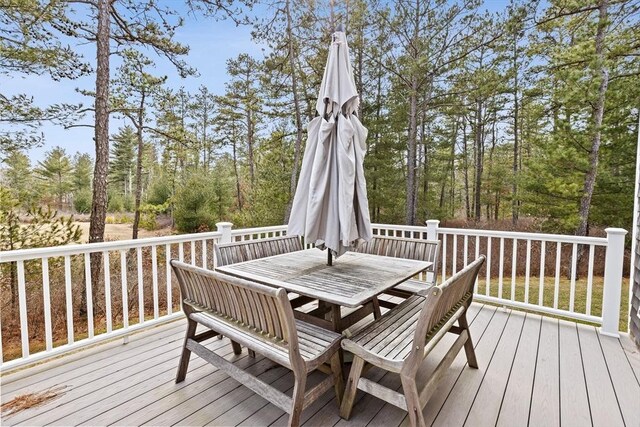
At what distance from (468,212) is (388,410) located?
659 inches

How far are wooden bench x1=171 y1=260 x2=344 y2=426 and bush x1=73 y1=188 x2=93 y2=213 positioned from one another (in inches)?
829

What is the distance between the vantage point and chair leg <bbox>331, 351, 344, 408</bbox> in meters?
1.97

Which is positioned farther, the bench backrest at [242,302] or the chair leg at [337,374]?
the chair leg at [337,374]

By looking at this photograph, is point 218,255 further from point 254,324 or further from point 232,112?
point 232,112

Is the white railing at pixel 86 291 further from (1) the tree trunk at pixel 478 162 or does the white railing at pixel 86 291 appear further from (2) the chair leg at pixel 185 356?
(1) the tree trunk at pixel 478 162

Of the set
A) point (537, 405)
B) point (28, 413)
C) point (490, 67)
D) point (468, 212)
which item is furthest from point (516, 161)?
point (28, 413)

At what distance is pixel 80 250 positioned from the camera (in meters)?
2.59

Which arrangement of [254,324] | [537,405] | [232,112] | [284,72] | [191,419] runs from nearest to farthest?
[254,324]
[191,419]
[537,405]
[284,72]
[232,112]

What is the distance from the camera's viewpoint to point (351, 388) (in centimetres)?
190

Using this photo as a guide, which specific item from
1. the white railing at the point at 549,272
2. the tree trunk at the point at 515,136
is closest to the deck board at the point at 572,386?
the white railing at the point at 549,272

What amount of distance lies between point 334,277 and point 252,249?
114 cm

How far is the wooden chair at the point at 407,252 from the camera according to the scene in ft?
9.75

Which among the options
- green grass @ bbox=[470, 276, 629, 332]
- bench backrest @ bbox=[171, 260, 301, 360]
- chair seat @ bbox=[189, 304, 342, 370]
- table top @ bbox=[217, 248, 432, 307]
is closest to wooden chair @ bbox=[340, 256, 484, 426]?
chair seat @ bbox=[189, 304, 342, 370]

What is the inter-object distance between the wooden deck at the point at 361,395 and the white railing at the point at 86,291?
0.90 feet
